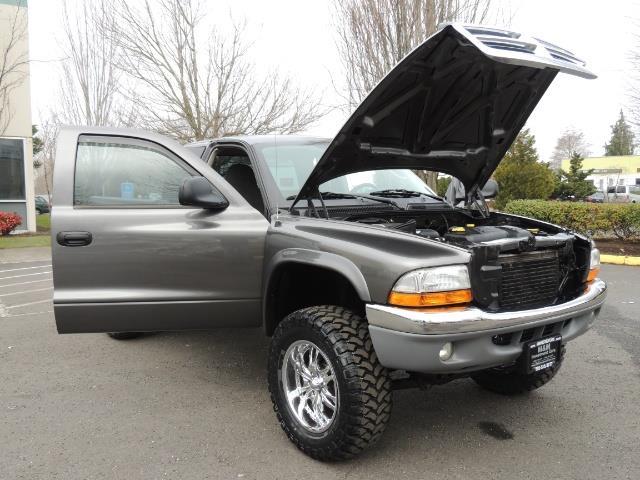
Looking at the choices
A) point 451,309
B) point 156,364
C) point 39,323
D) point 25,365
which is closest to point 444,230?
point 451,309

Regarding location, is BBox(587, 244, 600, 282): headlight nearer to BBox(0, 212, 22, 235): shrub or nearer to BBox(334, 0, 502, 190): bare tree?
BBox(334, 0, 502, 190): bare tree

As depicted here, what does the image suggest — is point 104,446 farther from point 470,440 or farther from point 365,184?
point 365,184

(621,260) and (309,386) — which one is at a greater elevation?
(309,386)

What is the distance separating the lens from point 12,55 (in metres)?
16.0

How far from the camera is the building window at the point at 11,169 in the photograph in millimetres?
16516

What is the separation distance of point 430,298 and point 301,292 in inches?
44.7

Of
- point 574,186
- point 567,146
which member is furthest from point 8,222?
point 567,146

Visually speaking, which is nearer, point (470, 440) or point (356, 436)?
point (356, 436)

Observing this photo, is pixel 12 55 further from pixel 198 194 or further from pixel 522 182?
pixel 198 194

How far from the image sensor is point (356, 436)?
2.63m

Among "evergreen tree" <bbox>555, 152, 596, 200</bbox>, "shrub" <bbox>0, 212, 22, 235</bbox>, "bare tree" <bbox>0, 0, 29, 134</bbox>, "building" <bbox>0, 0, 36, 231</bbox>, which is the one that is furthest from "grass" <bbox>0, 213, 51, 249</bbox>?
"evergreen tree" <bbox>555, 152, 596, 200</bbox>

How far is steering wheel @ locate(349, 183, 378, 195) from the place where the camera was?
3.98 metres

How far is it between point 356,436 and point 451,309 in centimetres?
80

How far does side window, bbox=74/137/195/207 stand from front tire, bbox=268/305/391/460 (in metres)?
1.27
